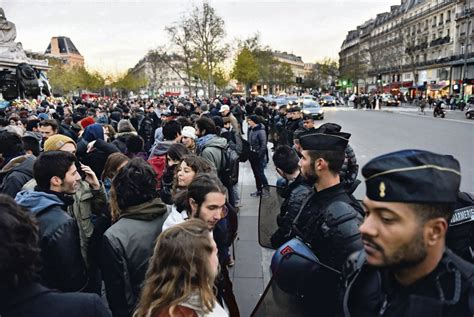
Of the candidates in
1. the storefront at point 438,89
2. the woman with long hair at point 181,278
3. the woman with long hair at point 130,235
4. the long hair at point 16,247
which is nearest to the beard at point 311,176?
the woman with long hair at point 181,278

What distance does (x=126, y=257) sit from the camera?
2.65m

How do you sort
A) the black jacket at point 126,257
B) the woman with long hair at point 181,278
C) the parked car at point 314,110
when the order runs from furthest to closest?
the parked car at point 314,110
the black jacket at point 126,257
the woman with long hair at point 181,278

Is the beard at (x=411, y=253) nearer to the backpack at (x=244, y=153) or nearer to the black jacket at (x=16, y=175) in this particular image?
the black jacket at (x=16, y=175)

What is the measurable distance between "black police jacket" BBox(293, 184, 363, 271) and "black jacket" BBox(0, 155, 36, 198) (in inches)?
111

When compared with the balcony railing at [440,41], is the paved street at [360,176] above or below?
below

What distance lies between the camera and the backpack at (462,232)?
2561 mm

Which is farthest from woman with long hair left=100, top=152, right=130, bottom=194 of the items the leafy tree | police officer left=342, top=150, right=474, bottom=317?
the leafy tree

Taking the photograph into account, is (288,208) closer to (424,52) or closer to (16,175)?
(16,175)

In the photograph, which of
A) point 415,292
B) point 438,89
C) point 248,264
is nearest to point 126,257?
point 415,292

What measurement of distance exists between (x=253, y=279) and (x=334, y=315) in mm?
2926

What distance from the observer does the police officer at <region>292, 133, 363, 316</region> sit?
2.08 m

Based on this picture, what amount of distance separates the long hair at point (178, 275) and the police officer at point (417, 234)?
0.77 meters

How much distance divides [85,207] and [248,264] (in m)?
2.55

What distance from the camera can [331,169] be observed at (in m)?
2.62
